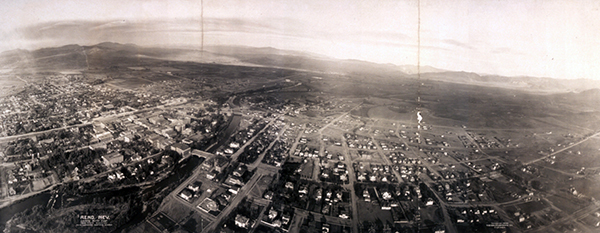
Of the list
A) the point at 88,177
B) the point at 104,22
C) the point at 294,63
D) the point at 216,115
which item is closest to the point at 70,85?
the point at 104,22

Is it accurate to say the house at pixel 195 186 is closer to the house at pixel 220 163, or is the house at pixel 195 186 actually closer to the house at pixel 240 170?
the house at pixel 220 163

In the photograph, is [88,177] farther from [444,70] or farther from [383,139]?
[444,70]

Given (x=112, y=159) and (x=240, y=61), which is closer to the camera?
(x=112, y=159)

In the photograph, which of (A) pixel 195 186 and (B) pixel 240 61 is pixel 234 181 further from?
(B) pixel 240 61

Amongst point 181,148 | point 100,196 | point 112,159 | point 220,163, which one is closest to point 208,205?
point 220,163

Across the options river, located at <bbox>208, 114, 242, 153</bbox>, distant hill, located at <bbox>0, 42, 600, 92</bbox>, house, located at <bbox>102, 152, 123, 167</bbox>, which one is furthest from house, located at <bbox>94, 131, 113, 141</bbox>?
river, located at <bbox>208, 114, 242, 153</bbox>

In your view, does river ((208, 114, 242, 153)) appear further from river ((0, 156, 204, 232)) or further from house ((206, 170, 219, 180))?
house ((206, 170, 219, 180))
